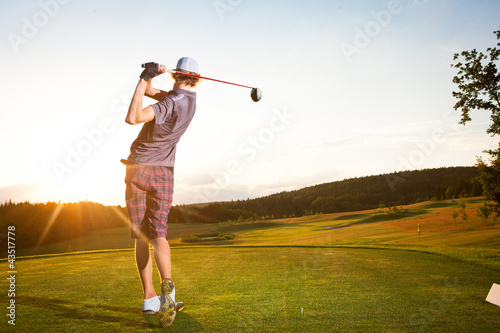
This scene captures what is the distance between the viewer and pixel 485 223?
2661 centimetres

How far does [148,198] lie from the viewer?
3.50 meters

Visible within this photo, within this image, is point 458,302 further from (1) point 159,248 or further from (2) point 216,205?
(2) point 216,205

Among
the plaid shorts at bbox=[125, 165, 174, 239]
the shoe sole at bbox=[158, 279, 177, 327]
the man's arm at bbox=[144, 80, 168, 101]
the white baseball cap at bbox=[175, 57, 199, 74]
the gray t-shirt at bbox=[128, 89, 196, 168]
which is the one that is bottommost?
the shoe sole at bbox=[158, 279, 177, 327]

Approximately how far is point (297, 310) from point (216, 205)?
5204 cm

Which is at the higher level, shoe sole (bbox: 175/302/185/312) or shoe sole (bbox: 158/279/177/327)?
shoe sole (bbox: 158/279/177/327)

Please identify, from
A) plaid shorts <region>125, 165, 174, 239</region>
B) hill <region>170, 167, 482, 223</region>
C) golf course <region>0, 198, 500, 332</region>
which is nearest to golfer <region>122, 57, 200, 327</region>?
plaid shorts <region>125, 165, 174, 239</region>

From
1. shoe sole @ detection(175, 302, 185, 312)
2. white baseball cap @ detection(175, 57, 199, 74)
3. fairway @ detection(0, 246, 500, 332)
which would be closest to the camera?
fairway @ detection(0, 246, 500, 332)

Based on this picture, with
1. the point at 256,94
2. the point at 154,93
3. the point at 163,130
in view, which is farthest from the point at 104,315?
the point at 256,94

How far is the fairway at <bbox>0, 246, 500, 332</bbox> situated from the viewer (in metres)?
2.73

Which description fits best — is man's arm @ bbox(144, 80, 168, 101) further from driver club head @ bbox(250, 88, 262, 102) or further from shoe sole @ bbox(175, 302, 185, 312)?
shoe sole @ bbox(175, 302, 185, 312)

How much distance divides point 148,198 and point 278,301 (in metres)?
1.69

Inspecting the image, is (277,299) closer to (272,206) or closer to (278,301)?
(278,301)

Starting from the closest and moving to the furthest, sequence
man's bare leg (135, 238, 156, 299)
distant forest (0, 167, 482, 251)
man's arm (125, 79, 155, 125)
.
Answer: man's arm (125, 79, 155, 125) < man's bare leg (135, 238, 156, 299) < distant forest (0, 167, 482, 251)

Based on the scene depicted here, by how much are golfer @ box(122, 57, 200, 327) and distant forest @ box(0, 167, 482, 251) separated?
21006 mm
